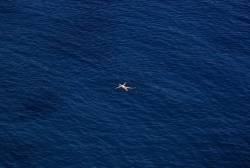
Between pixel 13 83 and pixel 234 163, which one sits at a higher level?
pixel 13 83

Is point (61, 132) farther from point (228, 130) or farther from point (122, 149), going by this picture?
point (228, 130)

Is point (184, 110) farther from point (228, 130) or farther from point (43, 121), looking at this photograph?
point (43, 121)

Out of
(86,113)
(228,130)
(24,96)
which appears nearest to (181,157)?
A: (228,130)

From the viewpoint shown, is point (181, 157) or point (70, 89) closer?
point (181, 157)

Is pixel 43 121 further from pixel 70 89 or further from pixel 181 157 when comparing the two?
pixel 181 157

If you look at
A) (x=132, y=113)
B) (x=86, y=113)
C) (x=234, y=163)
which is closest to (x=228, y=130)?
(x=234, y=163)

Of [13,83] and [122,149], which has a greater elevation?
[13,83]

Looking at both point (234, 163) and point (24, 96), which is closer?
point (234, 163)

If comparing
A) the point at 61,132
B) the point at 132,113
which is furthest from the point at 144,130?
the point at 61,132
